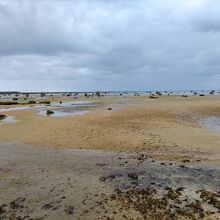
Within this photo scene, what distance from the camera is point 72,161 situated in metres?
16.6

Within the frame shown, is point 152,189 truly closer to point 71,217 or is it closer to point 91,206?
point 91,206

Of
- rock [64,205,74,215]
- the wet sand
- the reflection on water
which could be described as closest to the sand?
the wet sand

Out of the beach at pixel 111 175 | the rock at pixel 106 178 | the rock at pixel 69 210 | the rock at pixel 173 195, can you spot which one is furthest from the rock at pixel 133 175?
the rock at pixel 69 210

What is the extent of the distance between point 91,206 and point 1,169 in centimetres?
616

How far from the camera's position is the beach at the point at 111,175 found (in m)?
10.3

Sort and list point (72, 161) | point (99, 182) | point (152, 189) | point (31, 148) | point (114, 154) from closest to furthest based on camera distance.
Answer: point (152, 189) → point (99, 182) → point (72, 161) → point (114, 154) → point (31, 148)

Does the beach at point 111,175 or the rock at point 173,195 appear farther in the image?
the rock at point 173,195

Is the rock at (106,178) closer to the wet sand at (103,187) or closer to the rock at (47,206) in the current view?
the wet sand at (103,187)

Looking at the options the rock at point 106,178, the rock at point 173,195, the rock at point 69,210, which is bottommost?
the rock at point 69,210

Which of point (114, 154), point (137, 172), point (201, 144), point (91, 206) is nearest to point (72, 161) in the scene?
point (114, 154)

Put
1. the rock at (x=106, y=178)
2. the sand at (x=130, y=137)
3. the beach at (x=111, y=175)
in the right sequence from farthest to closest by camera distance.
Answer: the sand at (x=130, y=137) < the rock at (x=106, y=178) < the beach at (x=111, y=175)

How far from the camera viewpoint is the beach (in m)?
10.3

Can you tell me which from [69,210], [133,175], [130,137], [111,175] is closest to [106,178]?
[111,175]

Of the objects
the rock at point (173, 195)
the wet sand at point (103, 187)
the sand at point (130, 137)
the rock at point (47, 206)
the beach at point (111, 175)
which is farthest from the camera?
the sand at point (130, 137)
